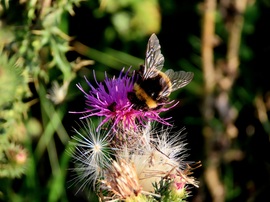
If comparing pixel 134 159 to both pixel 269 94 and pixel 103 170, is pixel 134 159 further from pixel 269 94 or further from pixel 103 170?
pixel 269 94

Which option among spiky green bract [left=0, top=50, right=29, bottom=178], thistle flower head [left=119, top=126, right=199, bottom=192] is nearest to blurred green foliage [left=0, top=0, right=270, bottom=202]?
spiky green bract [left=0, top=50, right=29, bottom=178]

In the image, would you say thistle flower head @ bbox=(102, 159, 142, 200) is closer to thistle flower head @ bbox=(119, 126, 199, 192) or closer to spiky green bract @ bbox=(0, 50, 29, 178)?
thistle flower head @ bbox=(119, 126, 199, 192)

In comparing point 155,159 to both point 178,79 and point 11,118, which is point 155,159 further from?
point 11,118

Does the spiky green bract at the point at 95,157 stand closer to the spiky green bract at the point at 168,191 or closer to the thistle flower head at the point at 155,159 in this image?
the thistle flower head at the point at 155,159

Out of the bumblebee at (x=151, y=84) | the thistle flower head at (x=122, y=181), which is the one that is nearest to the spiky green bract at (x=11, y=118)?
the bumblebee at (x=151, y=84)

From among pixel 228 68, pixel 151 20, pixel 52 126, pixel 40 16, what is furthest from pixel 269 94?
pixel 40 16
